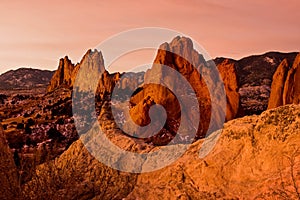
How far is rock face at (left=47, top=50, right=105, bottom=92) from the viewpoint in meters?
93.9

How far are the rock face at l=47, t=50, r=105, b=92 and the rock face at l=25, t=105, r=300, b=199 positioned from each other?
81.0 metres

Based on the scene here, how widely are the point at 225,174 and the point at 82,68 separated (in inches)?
3592

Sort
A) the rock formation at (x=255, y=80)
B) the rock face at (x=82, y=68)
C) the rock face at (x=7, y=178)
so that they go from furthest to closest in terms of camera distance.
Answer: the rock formation at (x=255, y=80) → the rock face at (x=82, y=68) → the rock face at (x=7, y=178)

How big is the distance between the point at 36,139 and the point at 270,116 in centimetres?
4427

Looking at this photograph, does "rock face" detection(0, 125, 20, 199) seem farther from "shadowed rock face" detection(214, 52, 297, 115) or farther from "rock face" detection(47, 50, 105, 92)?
"shadowed rock face" detection(214, 52, 297, 115)

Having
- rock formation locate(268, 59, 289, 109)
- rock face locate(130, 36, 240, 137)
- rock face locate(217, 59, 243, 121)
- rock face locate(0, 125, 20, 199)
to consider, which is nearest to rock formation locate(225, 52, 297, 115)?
rock face locate(217, 59, 243, 121)

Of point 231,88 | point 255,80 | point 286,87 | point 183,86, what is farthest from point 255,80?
point 286,87

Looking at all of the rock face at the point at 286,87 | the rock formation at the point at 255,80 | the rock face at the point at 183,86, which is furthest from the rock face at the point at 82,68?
the rock face at the point at 286,87

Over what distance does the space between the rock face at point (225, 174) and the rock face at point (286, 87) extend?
3957cm

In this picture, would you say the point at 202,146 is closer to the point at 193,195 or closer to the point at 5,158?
the point at 193,195

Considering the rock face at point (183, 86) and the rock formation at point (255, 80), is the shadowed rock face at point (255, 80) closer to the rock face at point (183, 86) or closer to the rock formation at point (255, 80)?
the rock formation at point (255, 80)

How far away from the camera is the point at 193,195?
912 centimetres

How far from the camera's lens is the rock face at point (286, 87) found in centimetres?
4856

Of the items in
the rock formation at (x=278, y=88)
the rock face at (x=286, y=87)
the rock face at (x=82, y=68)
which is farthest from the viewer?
the rock face at (x=82, y=68)
